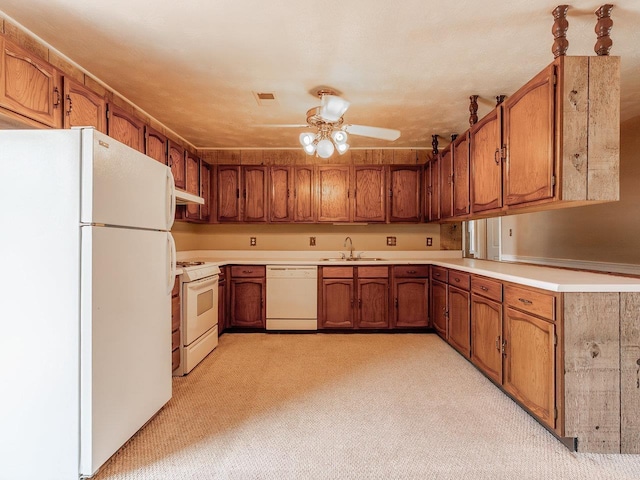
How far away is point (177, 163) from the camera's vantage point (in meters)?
3.54

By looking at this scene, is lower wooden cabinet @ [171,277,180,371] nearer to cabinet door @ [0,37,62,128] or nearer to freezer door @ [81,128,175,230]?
freezer door @ [81,128,175,230]

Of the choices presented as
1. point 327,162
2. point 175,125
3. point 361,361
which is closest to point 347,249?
point 327,162

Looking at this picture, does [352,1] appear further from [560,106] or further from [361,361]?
[361,361]

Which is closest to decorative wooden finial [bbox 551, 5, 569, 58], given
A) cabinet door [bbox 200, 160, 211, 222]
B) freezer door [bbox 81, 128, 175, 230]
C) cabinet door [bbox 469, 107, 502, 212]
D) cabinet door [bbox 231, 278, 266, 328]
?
cabinet door [bbox 469, 107, 502, 212]

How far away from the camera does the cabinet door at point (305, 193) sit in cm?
436

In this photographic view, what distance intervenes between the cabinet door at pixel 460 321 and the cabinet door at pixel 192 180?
2917 mm

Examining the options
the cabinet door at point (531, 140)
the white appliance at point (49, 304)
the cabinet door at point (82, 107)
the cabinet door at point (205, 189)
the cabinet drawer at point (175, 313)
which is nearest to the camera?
the white appliance at point (49, 304)

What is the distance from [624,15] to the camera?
6.25 ft

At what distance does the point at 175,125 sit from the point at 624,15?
3766 mm

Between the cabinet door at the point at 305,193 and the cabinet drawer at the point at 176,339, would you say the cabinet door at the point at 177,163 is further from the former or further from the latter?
the cabinet drawer at the point at 176,339

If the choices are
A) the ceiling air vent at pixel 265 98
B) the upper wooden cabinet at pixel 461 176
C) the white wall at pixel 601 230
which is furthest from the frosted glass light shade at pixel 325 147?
the white wall at pixel 601 230

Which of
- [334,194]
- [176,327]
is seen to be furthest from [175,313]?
[334,194]

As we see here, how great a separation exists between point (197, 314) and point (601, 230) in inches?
179

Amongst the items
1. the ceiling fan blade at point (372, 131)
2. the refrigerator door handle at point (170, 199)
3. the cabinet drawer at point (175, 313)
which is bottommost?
the cabinet drawer at point (175, 313)
